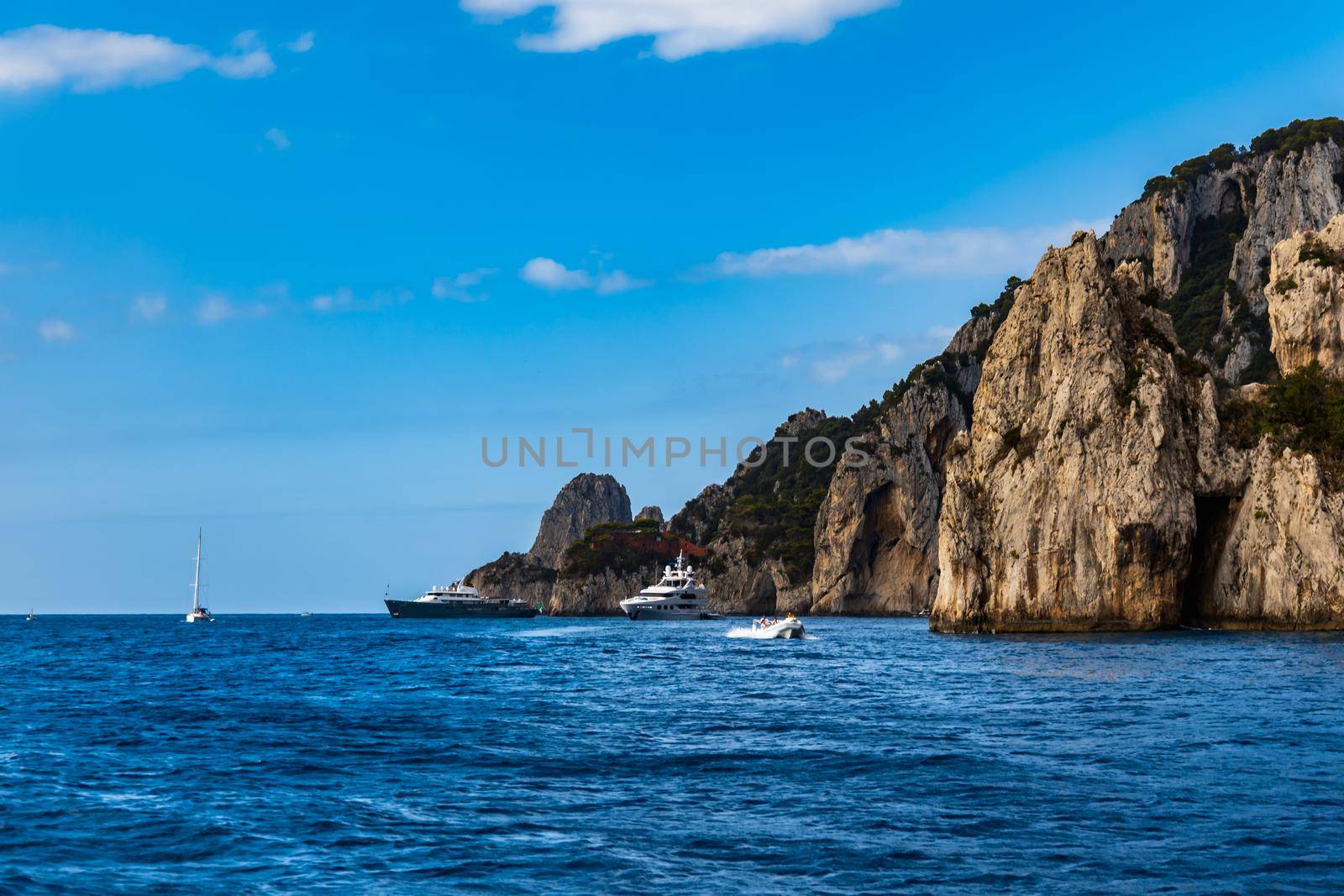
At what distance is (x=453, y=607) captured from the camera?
595ft

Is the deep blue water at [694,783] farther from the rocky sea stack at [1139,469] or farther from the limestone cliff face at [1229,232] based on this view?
the limestone cliff face at [1229,232]

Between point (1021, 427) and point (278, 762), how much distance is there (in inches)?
2866

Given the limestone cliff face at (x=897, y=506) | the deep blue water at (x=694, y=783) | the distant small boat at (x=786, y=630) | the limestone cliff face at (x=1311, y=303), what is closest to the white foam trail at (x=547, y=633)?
the distant small boat at (x=786, y=630)

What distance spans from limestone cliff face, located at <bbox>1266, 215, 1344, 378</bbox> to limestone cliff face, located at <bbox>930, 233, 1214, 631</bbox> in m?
8.64

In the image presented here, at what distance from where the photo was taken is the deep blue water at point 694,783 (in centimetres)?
1728

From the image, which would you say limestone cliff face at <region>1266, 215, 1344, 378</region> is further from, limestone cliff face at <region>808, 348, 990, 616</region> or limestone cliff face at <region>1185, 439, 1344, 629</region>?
limestone cliff face at <region>808, 348, 990, 616</region>

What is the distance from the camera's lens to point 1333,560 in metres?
74.4

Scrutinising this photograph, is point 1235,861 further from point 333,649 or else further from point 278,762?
point 333,649

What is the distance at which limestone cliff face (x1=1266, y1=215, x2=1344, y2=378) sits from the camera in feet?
280

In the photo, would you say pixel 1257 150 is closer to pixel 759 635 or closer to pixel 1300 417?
pixel 1300 417

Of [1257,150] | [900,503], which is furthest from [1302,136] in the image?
[900,503]

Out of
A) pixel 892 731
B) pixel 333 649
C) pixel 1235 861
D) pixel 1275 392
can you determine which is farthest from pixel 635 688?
pixel 1275 392

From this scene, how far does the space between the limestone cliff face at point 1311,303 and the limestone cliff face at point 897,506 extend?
82175 millimetres

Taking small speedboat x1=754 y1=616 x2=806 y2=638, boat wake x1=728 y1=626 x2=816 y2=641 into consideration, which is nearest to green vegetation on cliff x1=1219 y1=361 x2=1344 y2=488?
small speedboat x1=754 y1=616 x2=806 y2=638
